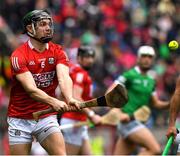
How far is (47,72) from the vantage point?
8547 millimetres

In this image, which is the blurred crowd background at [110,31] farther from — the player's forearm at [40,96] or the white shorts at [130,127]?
the player's forearm at [40,96]

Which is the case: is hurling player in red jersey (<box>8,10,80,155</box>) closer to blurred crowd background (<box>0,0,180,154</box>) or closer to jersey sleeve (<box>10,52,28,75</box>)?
jersey sleeve (<box>10,52,28,75</box>)

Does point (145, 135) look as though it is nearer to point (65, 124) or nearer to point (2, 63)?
point (65, 124)

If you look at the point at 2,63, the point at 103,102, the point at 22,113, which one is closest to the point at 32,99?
the point at 22,113

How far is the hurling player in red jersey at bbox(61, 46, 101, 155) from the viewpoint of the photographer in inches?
437

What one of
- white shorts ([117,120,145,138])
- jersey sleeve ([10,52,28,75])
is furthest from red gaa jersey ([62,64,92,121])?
jersey sleeve ([10,52,28,75])

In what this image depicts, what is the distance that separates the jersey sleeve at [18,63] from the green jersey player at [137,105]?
3222mm

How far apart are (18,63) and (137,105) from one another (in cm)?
371

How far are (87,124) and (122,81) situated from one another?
87 centimetres

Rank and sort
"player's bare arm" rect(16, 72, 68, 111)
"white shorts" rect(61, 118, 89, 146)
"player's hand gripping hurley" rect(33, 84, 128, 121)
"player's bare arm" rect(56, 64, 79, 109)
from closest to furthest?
"player's hand gripping hurley" rect(33, 84, 128, 121)
"player's bare arm" rect(16, 72, 68, 111)
"player's bare arm" rect(56, 64, 79, 109)
"white shorts" rect(61, 118, 89, 146)

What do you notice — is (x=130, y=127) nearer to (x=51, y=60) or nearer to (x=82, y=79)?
(x=82, y=79)

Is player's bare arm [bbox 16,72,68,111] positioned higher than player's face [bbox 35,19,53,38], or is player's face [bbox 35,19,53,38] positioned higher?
player's face [bbox 35,19,53,38]

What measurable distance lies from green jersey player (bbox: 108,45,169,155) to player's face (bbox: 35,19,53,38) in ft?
10.1

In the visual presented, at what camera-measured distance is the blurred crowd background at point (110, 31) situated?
17.6 m
